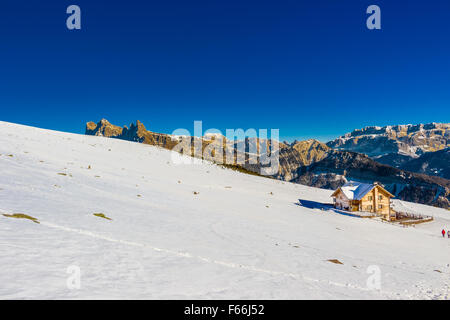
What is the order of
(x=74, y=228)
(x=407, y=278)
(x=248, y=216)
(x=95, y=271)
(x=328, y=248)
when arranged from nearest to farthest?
(x=95, y=271) < (x=74, y=228) < (x=407, y=278) < (x=328, y=248) < (x=248, y=216)

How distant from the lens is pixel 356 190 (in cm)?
5853

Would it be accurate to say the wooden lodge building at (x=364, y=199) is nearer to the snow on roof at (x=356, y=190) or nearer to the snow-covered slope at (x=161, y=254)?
the snow on roof at (x=356, y=190)

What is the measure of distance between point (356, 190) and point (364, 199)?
10.7ft

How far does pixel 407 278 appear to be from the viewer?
12805 millimetres

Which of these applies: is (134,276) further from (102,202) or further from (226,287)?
(102,202)

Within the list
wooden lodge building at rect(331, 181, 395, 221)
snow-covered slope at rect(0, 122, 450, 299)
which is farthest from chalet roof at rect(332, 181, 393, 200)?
snow-covered slope at rect(0, 122, 450, 299)

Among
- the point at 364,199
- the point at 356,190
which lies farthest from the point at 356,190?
the point at 364,199

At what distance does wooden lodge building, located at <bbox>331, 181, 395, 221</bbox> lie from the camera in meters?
55.6

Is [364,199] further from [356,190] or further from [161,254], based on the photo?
[161,254]

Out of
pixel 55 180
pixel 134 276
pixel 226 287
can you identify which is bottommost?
pixel 226 287

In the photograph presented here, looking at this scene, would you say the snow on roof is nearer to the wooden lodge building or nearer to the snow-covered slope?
the wooden lodge building

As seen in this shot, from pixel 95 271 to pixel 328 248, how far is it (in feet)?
50.5

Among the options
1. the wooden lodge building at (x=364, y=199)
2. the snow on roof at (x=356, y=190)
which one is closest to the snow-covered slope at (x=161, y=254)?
the wooden lodge building at (x=364, y=199)
